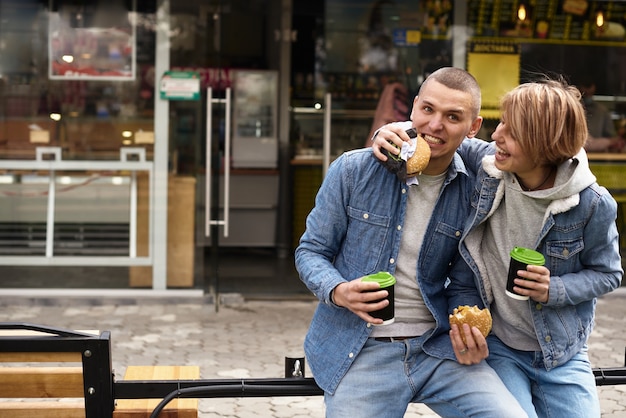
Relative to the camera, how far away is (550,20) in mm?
8828

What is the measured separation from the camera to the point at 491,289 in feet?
10.8

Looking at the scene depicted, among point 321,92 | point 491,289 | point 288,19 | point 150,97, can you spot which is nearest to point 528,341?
point 491,289

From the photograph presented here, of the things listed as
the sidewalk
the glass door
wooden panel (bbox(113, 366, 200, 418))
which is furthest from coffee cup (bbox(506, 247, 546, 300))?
the glass door

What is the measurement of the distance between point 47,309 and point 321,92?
3.14 m

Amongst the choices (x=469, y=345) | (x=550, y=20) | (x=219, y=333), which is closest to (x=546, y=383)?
(x=469, y=345)

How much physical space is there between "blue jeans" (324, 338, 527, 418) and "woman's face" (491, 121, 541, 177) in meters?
0.64

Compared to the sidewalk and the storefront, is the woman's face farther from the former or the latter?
the storefront

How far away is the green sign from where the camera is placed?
26.9ft

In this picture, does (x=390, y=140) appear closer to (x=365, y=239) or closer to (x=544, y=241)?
(x=365, y=239)

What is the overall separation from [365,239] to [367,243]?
0.02 metres

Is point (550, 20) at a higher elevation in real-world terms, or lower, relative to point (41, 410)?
higher

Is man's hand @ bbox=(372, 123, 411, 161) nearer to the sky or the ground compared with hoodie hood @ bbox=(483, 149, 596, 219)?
nearer to the sky

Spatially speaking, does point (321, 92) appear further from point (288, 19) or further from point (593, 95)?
point (593, 95)

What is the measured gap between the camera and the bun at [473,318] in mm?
3100
